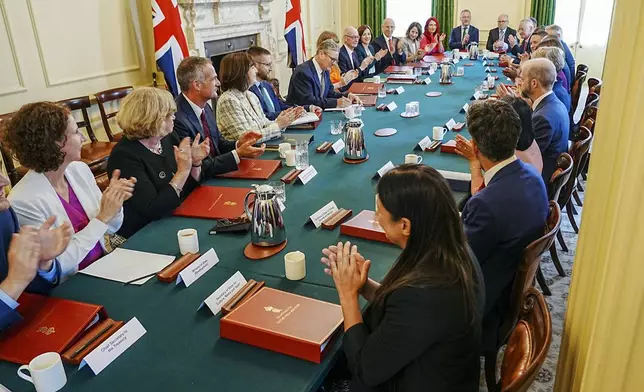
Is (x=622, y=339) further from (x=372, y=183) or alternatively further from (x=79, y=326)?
(x=372, y=183)

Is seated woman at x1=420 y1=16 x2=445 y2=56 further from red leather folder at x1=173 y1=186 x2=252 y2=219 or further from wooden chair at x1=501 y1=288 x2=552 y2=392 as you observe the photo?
wooden chair at x1=501 y1=288 x2=552 y2=392

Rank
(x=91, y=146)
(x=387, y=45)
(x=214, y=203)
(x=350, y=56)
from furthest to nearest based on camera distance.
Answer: (x=387, y=45), (x=350, y=56), (x=91, y=146), (x=214, y=203)

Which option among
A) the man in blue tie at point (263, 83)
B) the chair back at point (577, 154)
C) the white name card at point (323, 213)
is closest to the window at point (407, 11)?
the man in blue tie at point (263, 83)

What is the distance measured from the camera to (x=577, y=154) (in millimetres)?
2689

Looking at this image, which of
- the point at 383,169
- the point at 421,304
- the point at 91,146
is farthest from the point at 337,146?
the point at 91,146

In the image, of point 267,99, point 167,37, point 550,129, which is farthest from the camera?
point 167,37

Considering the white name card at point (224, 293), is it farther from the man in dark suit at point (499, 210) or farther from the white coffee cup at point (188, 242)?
the man in dark suit at point (499, 210)

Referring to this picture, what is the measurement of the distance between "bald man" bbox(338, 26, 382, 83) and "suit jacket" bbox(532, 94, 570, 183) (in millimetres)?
3277

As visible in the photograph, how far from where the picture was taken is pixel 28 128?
5.90 feet

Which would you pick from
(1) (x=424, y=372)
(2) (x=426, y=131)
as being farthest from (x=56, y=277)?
(2) (x=426, y=131)

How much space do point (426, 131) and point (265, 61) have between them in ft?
5.02

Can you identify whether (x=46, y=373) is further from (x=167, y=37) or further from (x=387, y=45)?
(x=387, y=45)

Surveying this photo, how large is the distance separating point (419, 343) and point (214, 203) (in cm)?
131

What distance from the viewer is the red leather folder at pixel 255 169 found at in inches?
99.5
